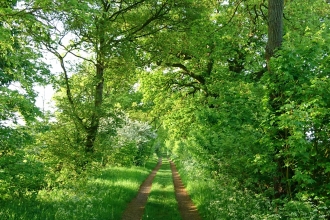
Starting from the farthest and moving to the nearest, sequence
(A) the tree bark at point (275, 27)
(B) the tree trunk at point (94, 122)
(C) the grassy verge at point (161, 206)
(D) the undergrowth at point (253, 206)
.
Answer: (B) the tree trunk at point (94, 122) → (C) the grassy verge at point (161, 206) → (A) the tree bark at point (275, 27) → (D) the undergrowth at point (253, 206)

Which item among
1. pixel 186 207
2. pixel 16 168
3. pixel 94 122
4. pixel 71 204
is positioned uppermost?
pixel 94 122

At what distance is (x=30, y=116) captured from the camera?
24.3 ft

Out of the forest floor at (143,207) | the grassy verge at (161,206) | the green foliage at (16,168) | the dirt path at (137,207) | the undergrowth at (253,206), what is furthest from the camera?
the grassy verge at (161,206)

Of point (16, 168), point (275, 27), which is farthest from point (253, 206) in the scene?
point (16, 168)

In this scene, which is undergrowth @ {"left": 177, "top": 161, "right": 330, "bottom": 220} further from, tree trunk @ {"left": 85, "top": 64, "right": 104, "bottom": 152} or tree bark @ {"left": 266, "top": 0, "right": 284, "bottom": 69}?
tree trunk @ {"left": 85, "top": 64, "right": 104, "bottom": 152}

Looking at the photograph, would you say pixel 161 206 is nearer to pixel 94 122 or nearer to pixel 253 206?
pixel 94 122

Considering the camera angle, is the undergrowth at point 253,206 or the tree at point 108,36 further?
the tree at point 108,36

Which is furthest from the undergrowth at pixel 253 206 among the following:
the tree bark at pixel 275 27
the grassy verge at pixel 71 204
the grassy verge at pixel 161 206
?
the tree bark at pixel 275 27

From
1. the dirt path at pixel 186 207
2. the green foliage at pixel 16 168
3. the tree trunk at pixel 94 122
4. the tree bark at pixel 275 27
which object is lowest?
the dirt path at pixel 186 207

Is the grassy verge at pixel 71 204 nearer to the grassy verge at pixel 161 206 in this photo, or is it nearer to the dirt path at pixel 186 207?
the grassy verge at pixel 161 206

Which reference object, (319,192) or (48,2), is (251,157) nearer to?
(319,192)

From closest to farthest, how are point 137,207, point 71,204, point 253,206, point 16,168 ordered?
point 253,206, point 16,168, point 71,204, point 137,207

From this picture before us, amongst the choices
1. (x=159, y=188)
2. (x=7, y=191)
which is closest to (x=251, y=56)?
(x=159, y=188)

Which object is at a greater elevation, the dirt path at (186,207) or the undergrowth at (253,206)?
the undergrowth at (253,206)
